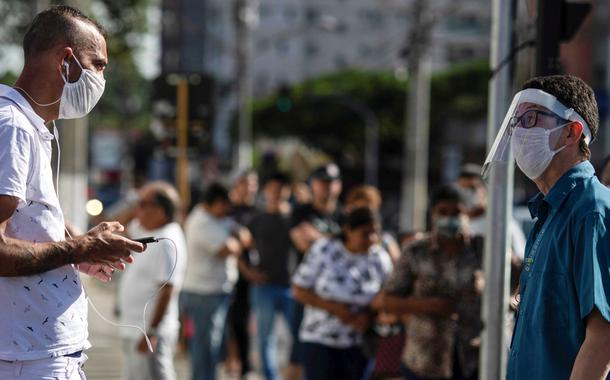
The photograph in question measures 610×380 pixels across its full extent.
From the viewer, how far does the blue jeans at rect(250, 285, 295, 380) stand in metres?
11.0

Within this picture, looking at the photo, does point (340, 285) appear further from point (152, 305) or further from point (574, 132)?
point (574, 132)

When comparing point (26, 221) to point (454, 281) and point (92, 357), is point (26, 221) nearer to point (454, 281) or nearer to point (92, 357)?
point (454, 281)

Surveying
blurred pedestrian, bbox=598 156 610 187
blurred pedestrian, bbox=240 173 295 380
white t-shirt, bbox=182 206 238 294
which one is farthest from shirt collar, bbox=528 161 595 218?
blurred pedestrian, bbox=240 173 295 380

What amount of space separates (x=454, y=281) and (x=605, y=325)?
332cm

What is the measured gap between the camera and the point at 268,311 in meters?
11.2

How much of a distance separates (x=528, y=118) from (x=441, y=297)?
2.98 metres

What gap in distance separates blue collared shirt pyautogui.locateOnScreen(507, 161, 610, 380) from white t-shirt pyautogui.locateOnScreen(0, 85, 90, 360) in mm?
1498

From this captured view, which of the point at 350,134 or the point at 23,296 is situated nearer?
the point at 23,296

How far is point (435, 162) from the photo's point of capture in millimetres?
70562

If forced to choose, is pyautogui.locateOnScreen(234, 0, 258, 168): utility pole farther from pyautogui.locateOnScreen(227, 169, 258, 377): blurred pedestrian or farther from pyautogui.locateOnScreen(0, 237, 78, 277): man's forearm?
pyautogui.locateOnScreen(0, 237, 78, 277): man's forearm

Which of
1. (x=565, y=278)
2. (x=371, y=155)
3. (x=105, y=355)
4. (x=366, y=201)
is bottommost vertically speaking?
(x=371, y=155)

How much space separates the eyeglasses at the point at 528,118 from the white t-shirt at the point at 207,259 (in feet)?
20.5

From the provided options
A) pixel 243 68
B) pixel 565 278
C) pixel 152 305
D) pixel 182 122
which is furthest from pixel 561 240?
pixel 243 68

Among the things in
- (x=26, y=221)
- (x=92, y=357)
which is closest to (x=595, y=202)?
(x=26, y=221)
